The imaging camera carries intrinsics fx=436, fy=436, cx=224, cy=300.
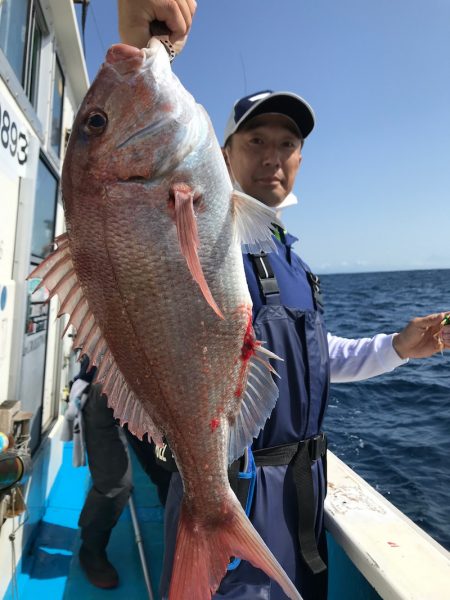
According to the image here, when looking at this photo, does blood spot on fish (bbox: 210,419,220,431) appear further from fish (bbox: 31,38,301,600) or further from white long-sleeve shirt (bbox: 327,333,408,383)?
white long-sleeve shirt (bbox: 327,333,408,383)

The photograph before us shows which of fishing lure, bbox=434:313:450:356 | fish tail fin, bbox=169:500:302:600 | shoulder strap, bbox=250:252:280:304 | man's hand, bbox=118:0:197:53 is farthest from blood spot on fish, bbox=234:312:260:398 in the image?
fishing lure, bbox=434:313:450:356

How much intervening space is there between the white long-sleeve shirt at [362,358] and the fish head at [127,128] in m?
1.57

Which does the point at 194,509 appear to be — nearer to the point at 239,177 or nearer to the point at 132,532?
the point at 239,177

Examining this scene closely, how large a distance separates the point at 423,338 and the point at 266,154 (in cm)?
125

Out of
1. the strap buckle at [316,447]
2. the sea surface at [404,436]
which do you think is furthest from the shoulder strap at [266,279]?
the sea surface at [404,436]

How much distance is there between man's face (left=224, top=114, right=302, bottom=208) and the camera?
210 cm

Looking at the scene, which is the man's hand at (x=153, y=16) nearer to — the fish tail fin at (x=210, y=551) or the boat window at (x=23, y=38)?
the fish tail fin at (x=210, y=551)

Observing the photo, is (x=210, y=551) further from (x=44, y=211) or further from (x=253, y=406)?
(x=44, y=211)

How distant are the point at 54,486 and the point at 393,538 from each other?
3618 millimetres

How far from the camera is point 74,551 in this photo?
360cm

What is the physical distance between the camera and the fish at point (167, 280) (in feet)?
3.92

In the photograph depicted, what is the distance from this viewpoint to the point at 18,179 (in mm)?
3264

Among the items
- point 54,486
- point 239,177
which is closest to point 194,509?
point 239,177

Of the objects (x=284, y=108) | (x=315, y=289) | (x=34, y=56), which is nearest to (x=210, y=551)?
(x=315, y=289)
